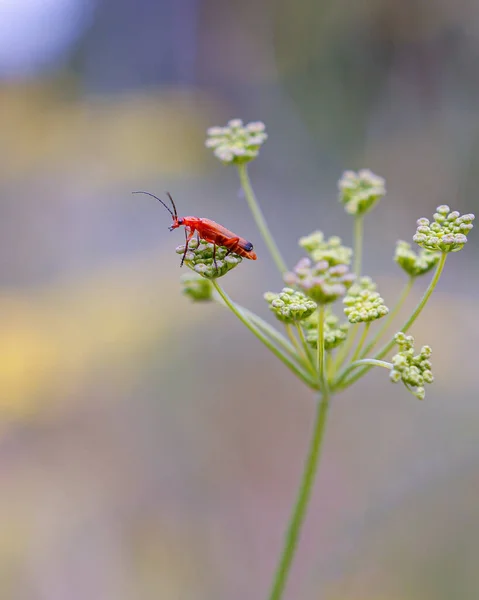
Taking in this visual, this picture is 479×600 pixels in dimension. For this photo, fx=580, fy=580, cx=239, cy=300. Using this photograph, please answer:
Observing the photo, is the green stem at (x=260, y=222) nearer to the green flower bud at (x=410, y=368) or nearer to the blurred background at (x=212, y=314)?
the green flower bud at (x=410, y=368)

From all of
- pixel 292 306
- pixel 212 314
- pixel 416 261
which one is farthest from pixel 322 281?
pixel 212 314

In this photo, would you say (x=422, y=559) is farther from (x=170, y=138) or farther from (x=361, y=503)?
(x=170, y=138)

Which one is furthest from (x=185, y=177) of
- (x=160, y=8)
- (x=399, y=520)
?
(x=399, y=520)

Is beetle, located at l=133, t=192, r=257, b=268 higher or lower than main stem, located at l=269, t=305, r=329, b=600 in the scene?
higher

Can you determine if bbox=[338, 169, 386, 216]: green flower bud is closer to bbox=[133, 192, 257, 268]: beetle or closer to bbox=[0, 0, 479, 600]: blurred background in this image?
bbox=[133, 192, 257, 268]: beetle

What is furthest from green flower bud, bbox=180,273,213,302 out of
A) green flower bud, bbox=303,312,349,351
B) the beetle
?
green flower bud, bbox=303,312,349,351

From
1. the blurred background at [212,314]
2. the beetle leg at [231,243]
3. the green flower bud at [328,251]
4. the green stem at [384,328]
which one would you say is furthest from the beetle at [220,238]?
the blurred background at [212,314]

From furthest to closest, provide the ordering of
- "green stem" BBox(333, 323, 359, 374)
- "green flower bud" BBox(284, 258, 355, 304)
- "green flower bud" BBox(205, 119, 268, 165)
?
"green flower bud" BBox(205, 119, 268, 165), "green stem" BBox(333, 323, 359, 374), "green flower bud" BBox(284, 258, 355, 304)
